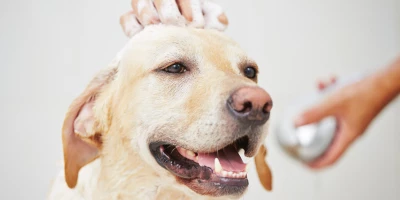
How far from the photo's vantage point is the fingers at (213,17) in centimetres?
167

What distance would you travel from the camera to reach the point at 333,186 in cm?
251

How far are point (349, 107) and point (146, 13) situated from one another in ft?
2.73

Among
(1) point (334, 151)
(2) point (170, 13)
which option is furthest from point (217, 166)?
(2) point (170, 13)

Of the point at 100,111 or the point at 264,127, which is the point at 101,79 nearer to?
the point at 100,111

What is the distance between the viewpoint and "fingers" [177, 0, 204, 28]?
1613 mm

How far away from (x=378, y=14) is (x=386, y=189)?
1015 mm

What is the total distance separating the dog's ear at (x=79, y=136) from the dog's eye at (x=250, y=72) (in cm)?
54

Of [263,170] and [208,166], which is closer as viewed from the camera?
[208,166]

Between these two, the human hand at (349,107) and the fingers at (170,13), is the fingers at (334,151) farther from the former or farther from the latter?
the fingers at (170,13)

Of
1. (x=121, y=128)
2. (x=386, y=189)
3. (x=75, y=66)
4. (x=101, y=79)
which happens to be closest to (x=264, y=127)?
(x=121, y=128)

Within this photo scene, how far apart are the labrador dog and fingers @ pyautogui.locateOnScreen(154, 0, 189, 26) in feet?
0.13

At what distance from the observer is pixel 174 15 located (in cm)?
157

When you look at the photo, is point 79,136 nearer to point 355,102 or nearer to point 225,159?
point 225,159

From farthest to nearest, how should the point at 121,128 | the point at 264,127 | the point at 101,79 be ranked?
the point at 101,79
the point at 121,128
the point at 264,127
